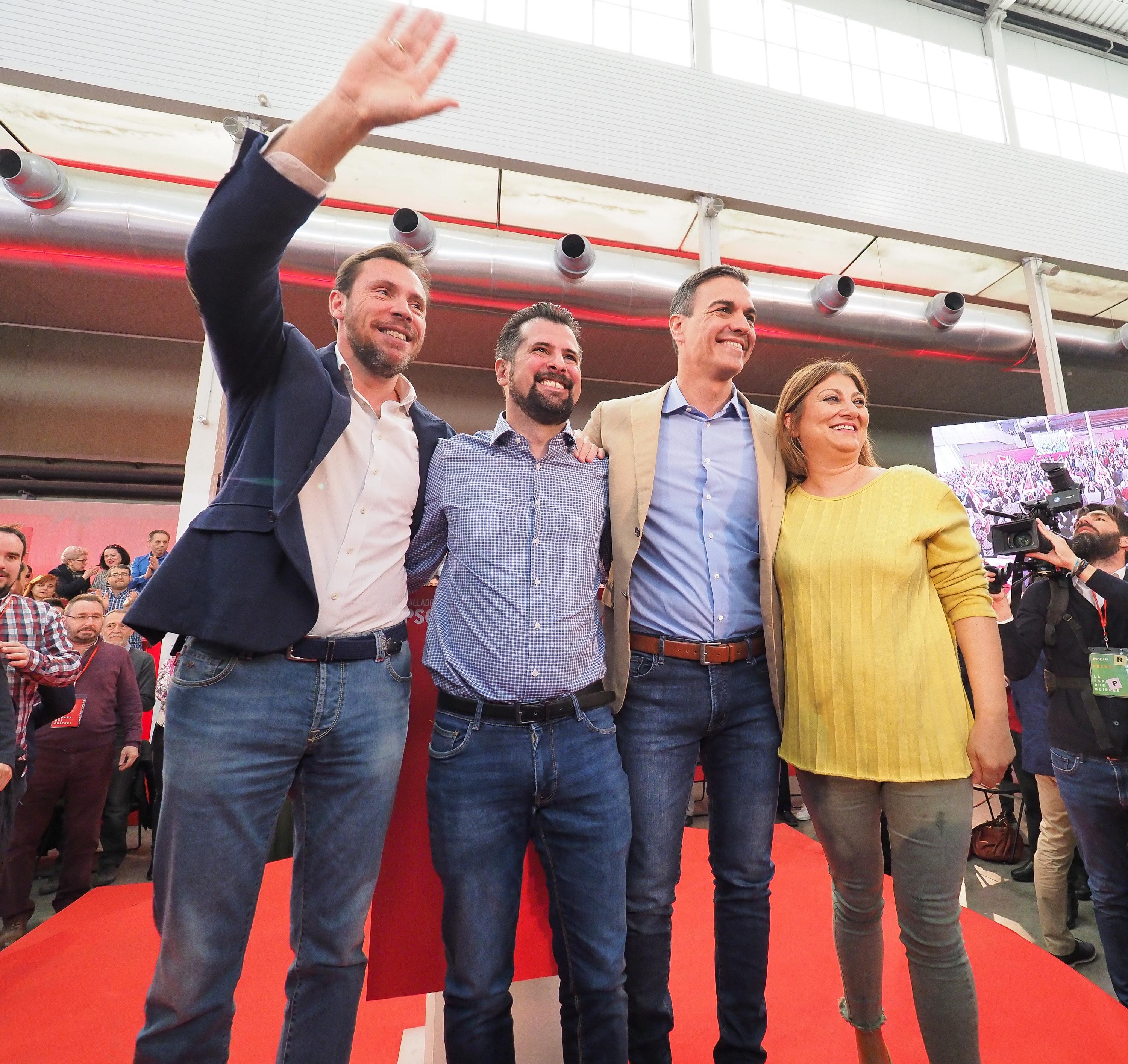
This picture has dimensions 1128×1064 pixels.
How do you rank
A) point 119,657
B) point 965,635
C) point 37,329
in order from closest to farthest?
point 965,635, point 119,657, point 37,329

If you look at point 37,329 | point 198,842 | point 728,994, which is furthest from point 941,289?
point 37,329

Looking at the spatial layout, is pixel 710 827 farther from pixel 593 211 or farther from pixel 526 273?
pixel 593 211

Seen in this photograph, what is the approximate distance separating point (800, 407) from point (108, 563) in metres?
6.39

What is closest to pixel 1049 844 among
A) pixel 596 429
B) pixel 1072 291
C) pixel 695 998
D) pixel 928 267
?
pixel 695 998

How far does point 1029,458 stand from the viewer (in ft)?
13.9

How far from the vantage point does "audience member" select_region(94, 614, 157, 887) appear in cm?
382

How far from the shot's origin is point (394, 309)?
55.1 inches

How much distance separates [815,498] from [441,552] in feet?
3.29

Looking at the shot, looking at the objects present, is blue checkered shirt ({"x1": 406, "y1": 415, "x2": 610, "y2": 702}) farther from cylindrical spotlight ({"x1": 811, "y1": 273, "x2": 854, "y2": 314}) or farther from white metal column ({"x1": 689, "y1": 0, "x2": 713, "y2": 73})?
white metal column ({"x1": 689, "y1": 0, "x2": 713, "y2": 73})

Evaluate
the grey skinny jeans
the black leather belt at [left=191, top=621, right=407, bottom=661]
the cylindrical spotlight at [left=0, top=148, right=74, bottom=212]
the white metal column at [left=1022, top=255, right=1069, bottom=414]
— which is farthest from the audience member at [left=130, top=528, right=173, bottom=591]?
the white metal column at [left=1022, top=255, right=1069, bottom=414]

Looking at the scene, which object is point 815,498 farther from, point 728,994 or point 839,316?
point 839,316

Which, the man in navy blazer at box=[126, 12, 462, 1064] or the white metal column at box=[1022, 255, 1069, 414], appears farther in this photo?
the white metal column at box=[1022, 255, 1069, 414]

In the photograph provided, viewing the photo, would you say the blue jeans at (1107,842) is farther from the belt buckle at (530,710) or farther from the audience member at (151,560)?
the audience member at (151,560)

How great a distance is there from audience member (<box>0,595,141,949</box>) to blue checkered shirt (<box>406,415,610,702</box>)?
295 centimetres
